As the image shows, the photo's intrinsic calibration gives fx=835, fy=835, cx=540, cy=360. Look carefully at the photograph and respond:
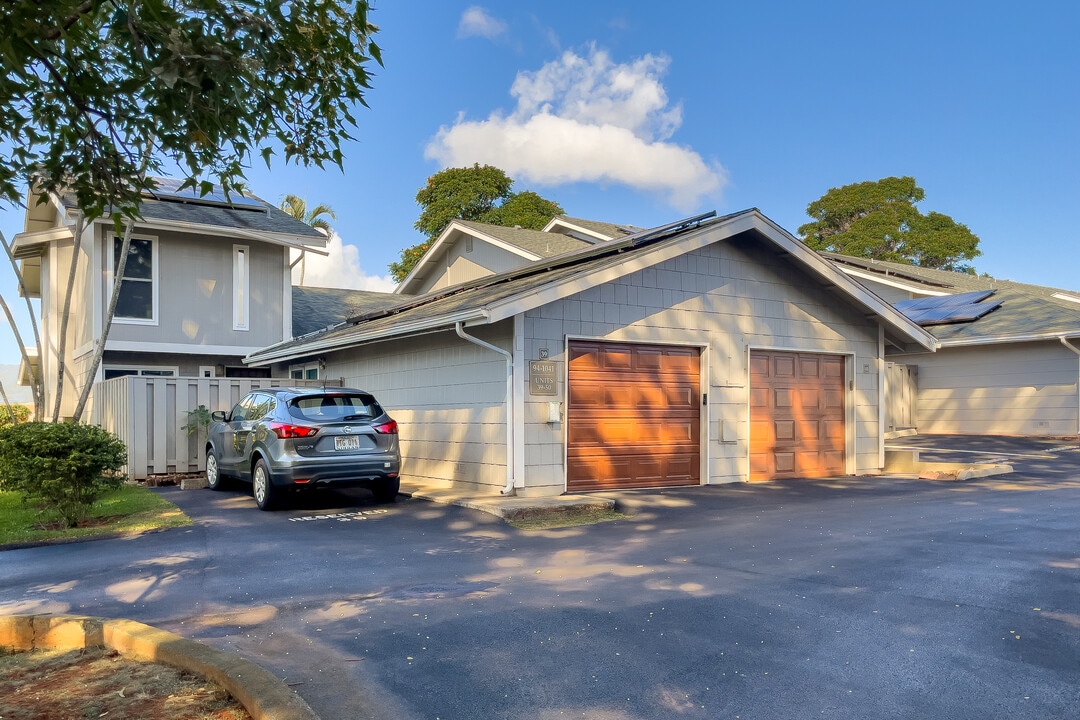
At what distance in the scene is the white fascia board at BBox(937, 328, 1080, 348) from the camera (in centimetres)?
2103

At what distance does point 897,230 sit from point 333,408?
47.2 meters

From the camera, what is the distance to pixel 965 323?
24.7 m

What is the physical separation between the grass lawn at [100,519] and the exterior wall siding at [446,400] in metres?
4.16

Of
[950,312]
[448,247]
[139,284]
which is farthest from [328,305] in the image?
[950,312]

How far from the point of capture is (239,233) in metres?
20.2

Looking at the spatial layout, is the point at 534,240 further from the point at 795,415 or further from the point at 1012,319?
the point at 1012,319

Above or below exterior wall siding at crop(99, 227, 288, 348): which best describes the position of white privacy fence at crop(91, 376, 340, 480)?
below

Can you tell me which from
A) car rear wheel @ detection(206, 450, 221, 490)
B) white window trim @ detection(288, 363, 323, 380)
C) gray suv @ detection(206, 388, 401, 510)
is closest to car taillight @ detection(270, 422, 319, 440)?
gray suv @ detection(206, 388, 401, 510)

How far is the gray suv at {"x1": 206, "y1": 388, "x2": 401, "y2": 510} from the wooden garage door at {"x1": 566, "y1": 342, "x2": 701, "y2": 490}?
2808 millimetres

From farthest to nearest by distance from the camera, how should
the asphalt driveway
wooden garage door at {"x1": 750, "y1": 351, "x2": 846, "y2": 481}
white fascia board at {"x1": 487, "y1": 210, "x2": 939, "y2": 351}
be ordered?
wooden garage door at {"x1": 750, "y1": 351, "x2": 846, "y2": 481}
white fascia board at {"x1": 487, "y1": 210, "x2": 939, "y2": 351}
the asphalt driveway

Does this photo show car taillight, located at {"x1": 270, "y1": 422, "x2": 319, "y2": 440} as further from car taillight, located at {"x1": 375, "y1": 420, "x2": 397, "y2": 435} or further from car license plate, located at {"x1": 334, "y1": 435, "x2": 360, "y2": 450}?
car taillight, located at {"x1": 375, "y1": 420, "x2": 397, "y2": 435}

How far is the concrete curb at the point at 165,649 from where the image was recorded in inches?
152

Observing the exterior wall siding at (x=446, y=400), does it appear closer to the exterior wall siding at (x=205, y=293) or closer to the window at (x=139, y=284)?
the exterior wall siding at (x=205, y=293)

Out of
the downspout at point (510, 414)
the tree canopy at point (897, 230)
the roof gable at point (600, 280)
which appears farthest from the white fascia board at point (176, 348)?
the tree canopy at point (897, 230)
